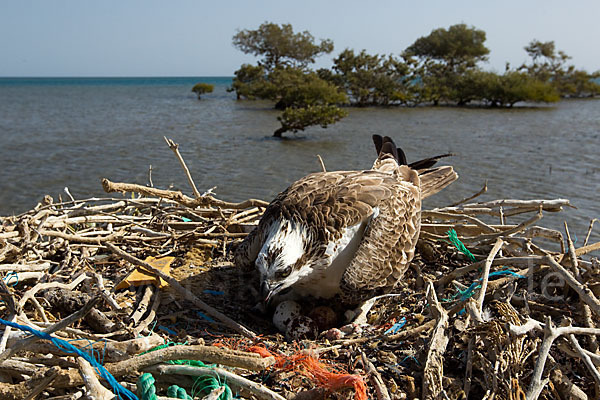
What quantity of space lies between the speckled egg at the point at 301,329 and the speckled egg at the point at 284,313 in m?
0.05

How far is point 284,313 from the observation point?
366 cm

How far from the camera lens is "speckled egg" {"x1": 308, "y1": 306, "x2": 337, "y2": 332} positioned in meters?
3.65

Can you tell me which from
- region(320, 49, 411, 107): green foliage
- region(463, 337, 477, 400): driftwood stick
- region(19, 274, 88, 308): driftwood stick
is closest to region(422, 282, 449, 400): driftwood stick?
region(463, 337, 477, 400): driftwood stick

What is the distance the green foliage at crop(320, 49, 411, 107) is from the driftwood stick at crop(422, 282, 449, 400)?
30330 mm

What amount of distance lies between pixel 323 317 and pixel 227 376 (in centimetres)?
139

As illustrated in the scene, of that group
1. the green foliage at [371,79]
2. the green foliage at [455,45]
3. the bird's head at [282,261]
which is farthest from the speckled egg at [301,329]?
the green foliage at [455,45]

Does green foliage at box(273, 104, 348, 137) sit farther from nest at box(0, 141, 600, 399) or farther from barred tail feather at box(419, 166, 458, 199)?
barred tail feather at box(419, 166, 458, 199)

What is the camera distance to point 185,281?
419 cm

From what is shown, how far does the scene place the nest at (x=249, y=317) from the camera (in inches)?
96.3

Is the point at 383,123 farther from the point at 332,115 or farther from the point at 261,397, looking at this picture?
the point at 261,397

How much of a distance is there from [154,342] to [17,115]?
30.3 metres

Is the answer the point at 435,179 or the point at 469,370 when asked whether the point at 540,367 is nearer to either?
the point at 469,370

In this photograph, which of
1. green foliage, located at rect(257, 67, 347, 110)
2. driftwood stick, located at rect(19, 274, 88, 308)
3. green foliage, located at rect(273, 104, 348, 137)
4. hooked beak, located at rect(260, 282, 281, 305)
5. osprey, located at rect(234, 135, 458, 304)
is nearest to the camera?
driftwood stick, located at rect(19, 274, 88, 308)

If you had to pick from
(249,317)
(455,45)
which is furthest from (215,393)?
(455,45)
